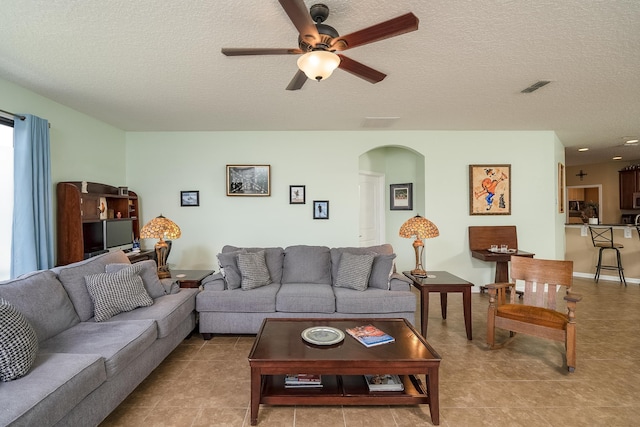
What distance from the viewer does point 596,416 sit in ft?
6.40

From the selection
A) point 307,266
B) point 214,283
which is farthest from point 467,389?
point 214,283

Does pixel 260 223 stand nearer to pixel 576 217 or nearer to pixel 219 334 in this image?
pixel 219 334

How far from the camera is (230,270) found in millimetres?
3271

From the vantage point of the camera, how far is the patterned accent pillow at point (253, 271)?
3229mm

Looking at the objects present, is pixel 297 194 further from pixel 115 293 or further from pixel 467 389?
pixel 467 389

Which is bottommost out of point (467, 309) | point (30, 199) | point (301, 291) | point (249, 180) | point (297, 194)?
point (467, 309)

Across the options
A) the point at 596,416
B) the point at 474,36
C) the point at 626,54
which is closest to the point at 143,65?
the point at 474,36

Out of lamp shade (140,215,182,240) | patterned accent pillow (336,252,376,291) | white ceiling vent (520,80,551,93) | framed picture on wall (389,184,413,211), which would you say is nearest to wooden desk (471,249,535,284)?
framed picture on wall (389,184,413,211)

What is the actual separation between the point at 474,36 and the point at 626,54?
1.37m

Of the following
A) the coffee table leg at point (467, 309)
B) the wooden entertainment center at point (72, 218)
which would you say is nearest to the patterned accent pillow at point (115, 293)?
the wooden entertainment center at point (72, 218)

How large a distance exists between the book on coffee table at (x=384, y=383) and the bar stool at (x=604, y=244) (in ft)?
19.1

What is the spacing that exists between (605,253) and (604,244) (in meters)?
0.19

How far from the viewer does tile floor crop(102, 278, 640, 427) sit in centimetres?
193

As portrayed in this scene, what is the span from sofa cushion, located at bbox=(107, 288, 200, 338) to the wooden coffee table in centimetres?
87
